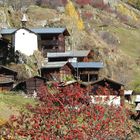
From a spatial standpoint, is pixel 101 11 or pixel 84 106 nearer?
pixel 84 106

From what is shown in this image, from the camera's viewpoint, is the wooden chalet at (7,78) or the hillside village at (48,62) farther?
the hillside village at (48,62)

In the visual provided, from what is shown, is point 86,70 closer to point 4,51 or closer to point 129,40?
point 4,51

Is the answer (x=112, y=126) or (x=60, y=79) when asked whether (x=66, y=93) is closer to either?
(x=112, y=126)

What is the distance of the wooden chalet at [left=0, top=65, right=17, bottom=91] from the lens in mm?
62381

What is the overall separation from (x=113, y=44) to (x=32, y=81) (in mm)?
63418

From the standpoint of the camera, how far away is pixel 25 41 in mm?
80125

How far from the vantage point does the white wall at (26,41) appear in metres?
79.1

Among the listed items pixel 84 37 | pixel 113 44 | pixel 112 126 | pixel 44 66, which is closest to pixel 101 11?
pixel 113 44

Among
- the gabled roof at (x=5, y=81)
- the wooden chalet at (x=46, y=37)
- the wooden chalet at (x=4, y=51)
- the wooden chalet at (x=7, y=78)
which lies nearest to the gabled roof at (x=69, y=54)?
the wooden chalet at (x=46, y=37)

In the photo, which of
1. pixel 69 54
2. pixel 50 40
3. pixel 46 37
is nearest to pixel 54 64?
pixel 69 54

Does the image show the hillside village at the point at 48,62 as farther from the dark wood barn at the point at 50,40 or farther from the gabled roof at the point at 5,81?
the gabled roof at the point at 5,81

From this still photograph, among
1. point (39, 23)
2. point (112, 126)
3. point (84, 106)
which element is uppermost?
point (39, 23)

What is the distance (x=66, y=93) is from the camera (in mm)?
34219

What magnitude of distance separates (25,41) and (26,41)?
0.57 ft
